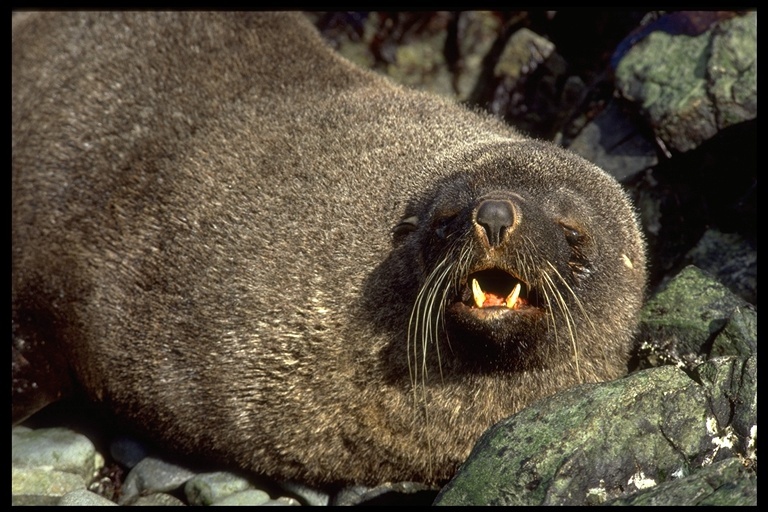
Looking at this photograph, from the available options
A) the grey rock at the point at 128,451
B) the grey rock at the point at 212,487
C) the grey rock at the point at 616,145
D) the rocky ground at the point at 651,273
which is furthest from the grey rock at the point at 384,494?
the grey rock at the point at 616,145

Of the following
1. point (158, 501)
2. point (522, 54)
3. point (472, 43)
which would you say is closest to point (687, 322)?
point (158, 501)

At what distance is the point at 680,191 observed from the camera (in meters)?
7.77

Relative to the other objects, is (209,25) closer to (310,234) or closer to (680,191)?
(310,234)

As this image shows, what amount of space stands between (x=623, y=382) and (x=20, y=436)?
170 inches

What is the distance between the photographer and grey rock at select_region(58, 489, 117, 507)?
19.3 ft

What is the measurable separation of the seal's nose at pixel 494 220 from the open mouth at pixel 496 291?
27cm

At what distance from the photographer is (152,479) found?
6.42 meters

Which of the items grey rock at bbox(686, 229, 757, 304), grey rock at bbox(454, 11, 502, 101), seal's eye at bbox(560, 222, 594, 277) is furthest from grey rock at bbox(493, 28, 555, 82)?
seal's eye at bbox(560, 222, 594, 277)

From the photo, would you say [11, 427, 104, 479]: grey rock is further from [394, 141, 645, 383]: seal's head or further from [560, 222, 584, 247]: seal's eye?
[560, 222, 584, 247]: seal's eye

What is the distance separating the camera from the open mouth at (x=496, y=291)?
4988mm

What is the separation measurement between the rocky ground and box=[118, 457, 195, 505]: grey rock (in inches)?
0.5

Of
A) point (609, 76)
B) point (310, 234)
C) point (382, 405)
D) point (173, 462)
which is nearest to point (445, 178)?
point (310, 234)

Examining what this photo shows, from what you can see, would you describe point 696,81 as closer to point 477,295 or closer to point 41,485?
point 477,295

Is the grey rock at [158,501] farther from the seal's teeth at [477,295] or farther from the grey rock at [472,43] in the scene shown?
the grey rock at [472,43]
